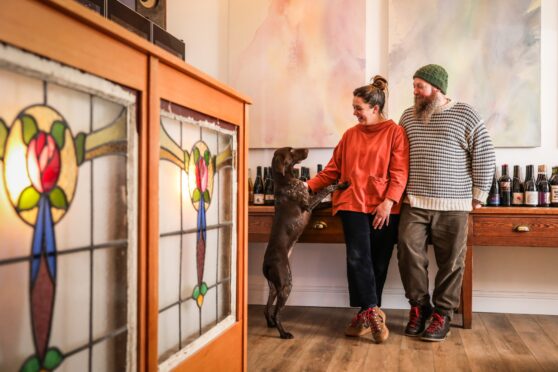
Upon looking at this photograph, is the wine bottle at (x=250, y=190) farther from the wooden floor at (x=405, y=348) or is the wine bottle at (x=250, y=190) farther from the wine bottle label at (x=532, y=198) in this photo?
the wine bottle label at (x=532, y=198)

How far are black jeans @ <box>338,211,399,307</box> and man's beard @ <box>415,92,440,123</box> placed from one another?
0.56 metres

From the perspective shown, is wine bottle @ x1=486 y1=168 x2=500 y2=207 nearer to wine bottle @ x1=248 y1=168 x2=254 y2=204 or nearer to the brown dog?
the brown dog

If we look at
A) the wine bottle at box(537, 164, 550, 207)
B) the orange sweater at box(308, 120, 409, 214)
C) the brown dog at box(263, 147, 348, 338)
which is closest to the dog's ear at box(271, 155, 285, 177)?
the brown dog at box(263, 147, 348, 338)

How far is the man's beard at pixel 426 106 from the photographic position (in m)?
3.08

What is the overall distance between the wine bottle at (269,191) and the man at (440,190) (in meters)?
0.91

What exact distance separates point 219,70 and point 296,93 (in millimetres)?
585

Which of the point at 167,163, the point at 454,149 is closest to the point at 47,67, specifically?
the point at 167,163

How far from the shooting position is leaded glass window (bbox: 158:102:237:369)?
1.45m

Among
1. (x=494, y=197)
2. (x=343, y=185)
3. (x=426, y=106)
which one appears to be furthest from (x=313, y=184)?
(x=494, y=197)

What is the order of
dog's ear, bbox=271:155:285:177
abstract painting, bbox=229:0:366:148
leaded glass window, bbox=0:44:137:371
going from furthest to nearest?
1. abstract painting, bbox=229:0:366:148
2. dog's ear, bbox=271:155:285:177
3. leaded glass window, bbox=0:44:137:371

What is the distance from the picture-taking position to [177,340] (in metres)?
1.53

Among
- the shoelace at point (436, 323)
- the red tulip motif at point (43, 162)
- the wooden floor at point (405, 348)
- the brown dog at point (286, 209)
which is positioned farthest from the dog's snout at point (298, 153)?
the red tulip motif at point (43, 162)

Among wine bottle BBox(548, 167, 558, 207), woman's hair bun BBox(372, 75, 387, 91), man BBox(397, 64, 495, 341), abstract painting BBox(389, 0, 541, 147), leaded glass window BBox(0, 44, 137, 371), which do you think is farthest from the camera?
abstract painting BBox(389, 0, 541, 147)

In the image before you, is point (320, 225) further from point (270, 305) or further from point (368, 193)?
point (270, 305)
